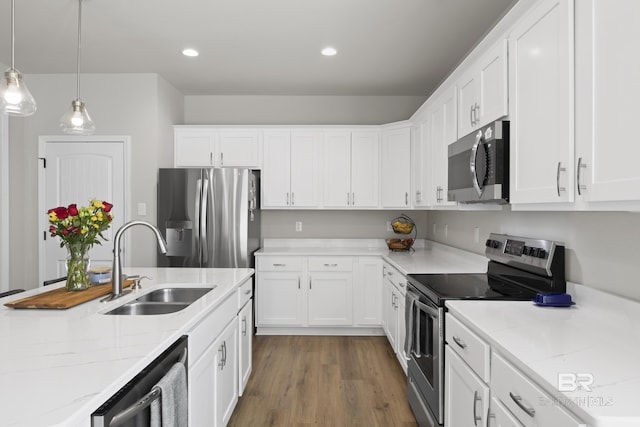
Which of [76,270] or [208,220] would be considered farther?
[208,220]

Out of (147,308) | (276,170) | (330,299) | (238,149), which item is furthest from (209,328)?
(238,149)

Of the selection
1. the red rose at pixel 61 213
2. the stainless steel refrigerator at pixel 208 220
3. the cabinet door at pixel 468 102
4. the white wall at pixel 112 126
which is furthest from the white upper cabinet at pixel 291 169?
the red rose at pixel 61 213

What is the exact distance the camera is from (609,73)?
4.06 feet

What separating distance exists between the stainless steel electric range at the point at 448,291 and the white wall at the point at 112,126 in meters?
2.85

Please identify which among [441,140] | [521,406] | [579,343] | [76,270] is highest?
[441,140]

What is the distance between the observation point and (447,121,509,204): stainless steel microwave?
1.98 m

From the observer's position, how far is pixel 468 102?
8.23 feet

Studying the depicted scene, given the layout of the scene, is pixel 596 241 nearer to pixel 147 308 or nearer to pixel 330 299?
pixel 147 308

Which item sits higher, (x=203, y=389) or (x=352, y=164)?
(x=352, y=164)

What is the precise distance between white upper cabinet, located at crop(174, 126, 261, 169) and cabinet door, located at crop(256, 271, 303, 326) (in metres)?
1.29

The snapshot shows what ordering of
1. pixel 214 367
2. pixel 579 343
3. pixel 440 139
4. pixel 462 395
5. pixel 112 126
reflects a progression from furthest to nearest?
pixel 112 126, pixel 440 139, pixel 214 367, pixel 462 395, pixel 579 343

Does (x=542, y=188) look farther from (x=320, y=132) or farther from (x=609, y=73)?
(x=320, y=132)

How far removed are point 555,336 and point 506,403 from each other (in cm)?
29

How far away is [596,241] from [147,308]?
2216mm
